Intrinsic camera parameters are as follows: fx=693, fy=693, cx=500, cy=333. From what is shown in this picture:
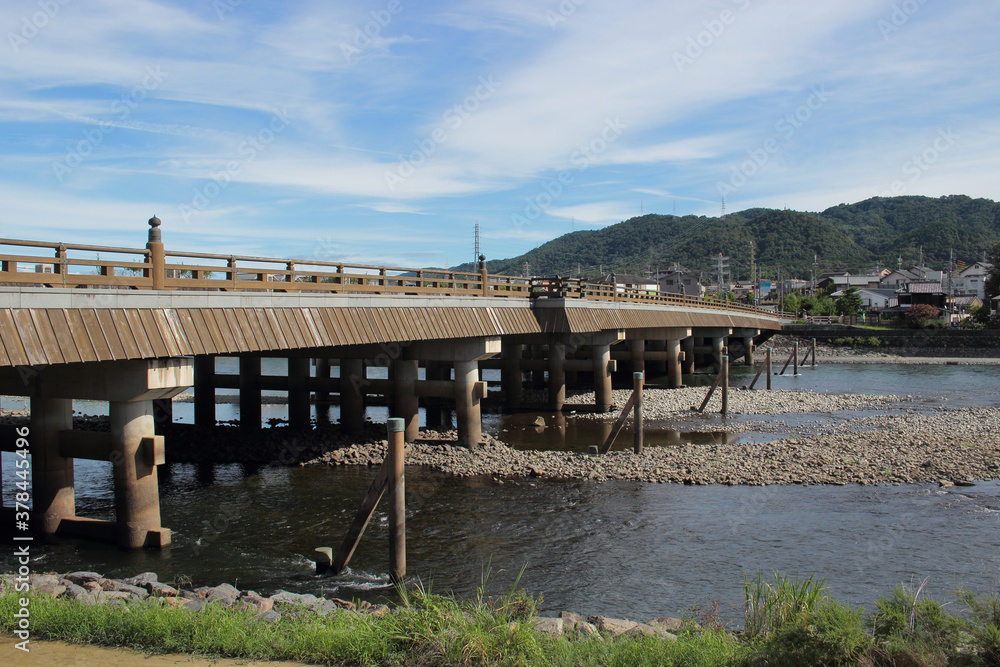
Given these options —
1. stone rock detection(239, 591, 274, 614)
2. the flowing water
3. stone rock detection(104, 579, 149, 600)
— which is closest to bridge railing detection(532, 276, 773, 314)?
the flowing water

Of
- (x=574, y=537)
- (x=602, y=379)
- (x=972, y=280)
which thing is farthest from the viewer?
(x=972, y=280)

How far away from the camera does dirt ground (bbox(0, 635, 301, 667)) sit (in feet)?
20.9

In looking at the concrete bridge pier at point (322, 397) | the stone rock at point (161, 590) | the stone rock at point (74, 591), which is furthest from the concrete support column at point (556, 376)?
the stone rock at point (74, 591)

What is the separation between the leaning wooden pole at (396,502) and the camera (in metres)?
10.6

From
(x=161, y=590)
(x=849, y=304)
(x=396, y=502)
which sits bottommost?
(x=161, y=590)

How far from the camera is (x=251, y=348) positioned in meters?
13.5

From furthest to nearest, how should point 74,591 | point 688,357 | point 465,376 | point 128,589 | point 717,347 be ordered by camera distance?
point 717,347
point 688,357
point 465,376
point 128,589
point 74,591

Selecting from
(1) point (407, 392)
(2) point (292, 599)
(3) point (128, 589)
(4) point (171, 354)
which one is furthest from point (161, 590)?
(1) point (407, 392)

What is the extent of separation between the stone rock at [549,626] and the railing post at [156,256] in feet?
29.0

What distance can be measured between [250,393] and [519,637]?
67.3 feet

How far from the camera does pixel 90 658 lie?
6.49m

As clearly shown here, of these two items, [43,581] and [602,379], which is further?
[602,379]

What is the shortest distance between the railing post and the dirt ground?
6.88 meters

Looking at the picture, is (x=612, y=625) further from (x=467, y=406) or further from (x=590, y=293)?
(x=590, y=293)
